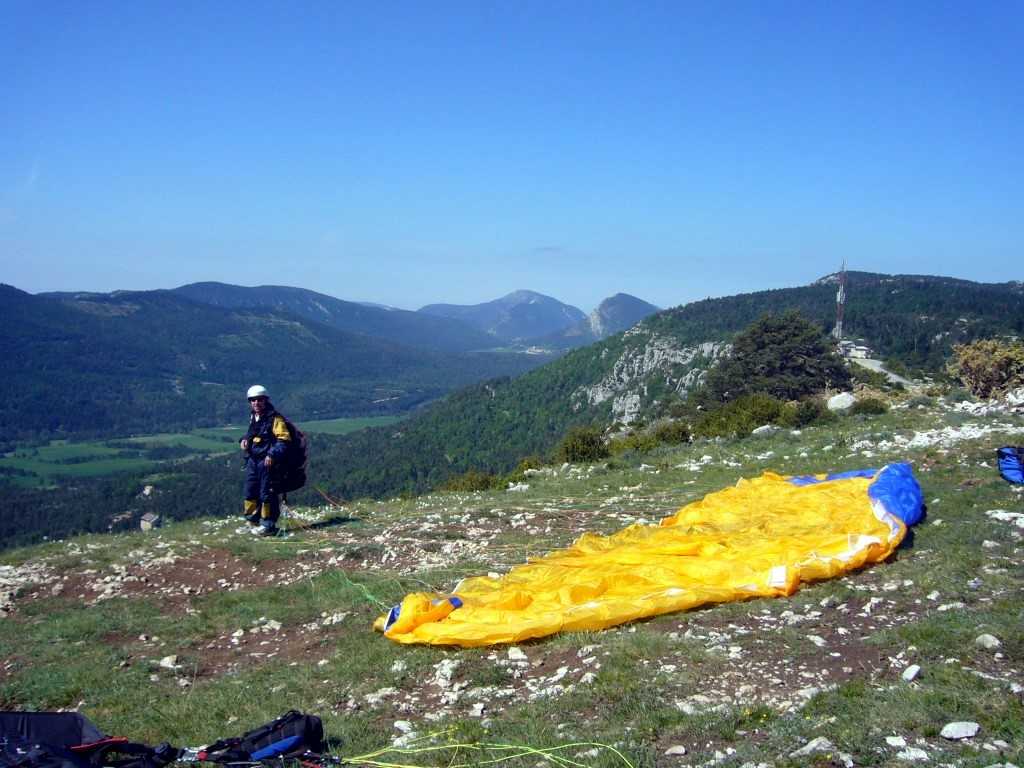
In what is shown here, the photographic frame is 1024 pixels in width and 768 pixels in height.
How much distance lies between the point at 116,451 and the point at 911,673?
113 metres

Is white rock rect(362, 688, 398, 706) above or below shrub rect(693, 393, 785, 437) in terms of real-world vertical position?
below

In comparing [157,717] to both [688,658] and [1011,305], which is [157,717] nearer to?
[688,658]

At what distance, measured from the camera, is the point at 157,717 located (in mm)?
6188

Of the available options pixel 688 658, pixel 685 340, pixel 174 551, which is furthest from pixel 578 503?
pixel 685 340

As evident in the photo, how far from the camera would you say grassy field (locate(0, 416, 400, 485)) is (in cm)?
8531

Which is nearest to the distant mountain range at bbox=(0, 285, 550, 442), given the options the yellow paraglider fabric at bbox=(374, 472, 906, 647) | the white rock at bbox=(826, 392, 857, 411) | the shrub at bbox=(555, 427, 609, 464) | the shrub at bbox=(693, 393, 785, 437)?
the shrub at bbox=(555, 427, 609, 464)

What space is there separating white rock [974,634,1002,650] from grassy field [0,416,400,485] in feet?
289

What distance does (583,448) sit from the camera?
21.4m

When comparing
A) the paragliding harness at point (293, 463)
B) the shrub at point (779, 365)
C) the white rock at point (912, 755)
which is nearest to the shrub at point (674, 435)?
the paragliding harness at point (293, 463)

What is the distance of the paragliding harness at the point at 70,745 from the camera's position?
481 cm

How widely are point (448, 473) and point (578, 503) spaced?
53.1 metres

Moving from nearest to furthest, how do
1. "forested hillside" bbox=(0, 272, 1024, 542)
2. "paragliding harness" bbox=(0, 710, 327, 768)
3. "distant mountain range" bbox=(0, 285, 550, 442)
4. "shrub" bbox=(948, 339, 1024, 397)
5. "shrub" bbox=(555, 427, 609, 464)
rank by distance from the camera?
1. "paragliding harness" bbox=(0, 710, 327, 768)
2. "shrub" bbox=(555, 427, 609, 464)
3. "shrub" bbox=(948, 339, 1024, 397)
4. "forested hillside" bbox=(0, 272, 1024, 542)
5. "distant mountain range" bbox=(0, 285, 550, 442)

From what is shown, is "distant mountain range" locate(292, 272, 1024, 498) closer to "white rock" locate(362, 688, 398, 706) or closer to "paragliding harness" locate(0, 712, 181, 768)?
"white rock" locate(362, 688, 398, 706)

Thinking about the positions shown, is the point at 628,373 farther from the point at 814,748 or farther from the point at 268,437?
the point at 814,748
